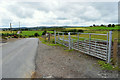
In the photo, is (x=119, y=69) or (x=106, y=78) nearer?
(x=106, y=78)

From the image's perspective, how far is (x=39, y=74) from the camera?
3906 millimetres

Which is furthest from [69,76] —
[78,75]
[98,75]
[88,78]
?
[98,75]

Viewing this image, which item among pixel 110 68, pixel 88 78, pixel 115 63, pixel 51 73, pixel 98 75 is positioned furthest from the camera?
pixel 115 63

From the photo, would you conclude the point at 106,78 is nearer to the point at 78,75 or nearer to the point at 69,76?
the point at 78,75

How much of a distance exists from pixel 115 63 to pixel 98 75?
5.02 feet

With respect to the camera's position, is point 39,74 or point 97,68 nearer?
point 39,74

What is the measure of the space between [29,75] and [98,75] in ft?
8.47

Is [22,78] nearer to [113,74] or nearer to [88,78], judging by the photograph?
[88,78]

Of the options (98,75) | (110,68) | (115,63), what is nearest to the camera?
(98,75)

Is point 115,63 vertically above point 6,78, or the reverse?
point 115,63

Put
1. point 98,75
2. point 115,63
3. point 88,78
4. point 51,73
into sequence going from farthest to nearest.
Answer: point 115,63, point 51,73, point 98,75, point 88,78

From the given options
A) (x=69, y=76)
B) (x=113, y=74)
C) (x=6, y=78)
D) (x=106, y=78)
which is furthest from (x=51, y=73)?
(x=113, y=74)

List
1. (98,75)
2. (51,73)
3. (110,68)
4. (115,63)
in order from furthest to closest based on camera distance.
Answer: (115,63)
(110,68)
(51,73)
(98,75)

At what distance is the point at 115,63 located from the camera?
4715mm
